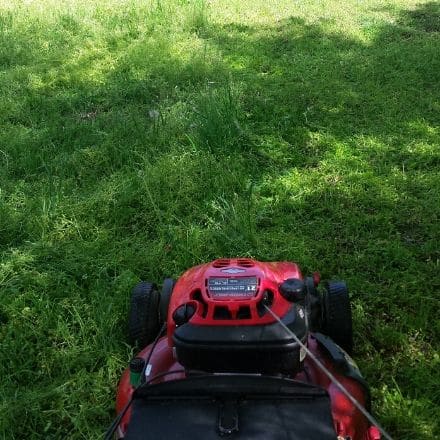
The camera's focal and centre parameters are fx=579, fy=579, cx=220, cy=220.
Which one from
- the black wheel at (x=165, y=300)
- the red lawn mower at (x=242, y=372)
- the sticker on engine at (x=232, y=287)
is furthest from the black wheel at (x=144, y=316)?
the sticker on engine at (x=232, y=287)

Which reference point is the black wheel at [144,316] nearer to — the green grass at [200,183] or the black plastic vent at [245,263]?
the green grass at [200,183]

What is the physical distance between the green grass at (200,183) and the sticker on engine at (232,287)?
29.2 inches

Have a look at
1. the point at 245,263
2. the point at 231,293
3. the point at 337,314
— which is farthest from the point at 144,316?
the point at 337,314

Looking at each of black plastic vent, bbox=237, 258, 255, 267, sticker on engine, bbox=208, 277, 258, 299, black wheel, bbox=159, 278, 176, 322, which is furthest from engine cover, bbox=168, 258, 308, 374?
black wheel, bbox=159, 278, 176, 322

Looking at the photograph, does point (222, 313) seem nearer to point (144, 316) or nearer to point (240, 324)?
point (240, 324)

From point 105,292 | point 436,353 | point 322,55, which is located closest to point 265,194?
point 105,292

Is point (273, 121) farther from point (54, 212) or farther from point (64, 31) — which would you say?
point (64, 31)

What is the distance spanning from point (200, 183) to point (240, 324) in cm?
179

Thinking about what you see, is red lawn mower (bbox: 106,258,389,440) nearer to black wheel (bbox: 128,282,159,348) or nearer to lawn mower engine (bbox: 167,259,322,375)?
lawn mower engine (bbox: 167,259,322,375)

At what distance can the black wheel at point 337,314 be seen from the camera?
230 cm

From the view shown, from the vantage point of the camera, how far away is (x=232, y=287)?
192cm

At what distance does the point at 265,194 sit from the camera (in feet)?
11.7

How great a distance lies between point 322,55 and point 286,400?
4381 millimetres

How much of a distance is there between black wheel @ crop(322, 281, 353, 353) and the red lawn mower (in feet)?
0.40
